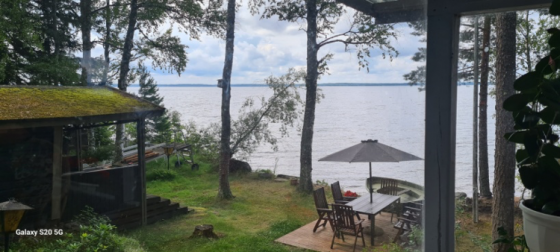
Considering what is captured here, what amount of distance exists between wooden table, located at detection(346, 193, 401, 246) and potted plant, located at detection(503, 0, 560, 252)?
1.94 feet

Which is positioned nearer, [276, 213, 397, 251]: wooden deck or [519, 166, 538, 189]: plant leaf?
[519, 166, 538, 189]: plant leaf

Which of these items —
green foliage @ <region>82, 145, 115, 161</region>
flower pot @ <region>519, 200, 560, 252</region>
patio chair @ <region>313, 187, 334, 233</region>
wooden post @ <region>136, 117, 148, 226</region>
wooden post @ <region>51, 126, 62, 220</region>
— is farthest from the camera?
patio chair @ <region>313, 187, 334, 233</region>

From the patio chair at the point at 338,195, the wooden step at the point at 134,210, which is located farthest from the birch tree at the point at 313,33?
the wooden step at the point at 134,210

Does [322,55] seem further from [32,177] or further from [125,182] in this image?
[32,177]

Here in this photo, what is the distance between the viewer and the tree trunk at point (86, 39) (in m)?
1.40

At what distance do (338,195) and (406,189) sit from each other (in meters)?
0.33

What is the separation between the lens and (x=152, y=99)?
1.56 meters

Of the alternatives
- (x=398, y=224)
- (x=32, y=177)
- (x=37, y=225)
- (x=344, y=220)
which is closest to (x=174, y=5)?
(x=32, y=177)

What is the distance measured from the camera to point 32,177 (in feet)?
4.04

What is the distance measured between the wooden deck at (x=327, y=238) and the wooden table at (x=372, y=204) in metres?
0.03

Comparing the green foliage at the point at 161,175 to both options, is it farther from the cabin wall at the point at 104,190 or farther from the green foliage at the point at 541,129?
the green foliage at the point at 541,129

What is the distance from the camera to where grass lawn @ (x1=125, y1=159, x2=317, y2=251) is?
61.5 inches

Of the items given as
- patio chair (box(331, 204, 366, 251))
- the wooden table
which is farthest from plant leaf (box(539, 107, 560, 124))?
patio chair (box(331, 204, 366, 251))

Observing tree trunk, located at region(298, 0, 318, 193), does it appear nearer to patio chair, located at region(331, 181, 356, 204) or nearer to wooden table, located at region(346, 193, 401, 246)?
patio chair, located at region(331, 181, 356, 204)
